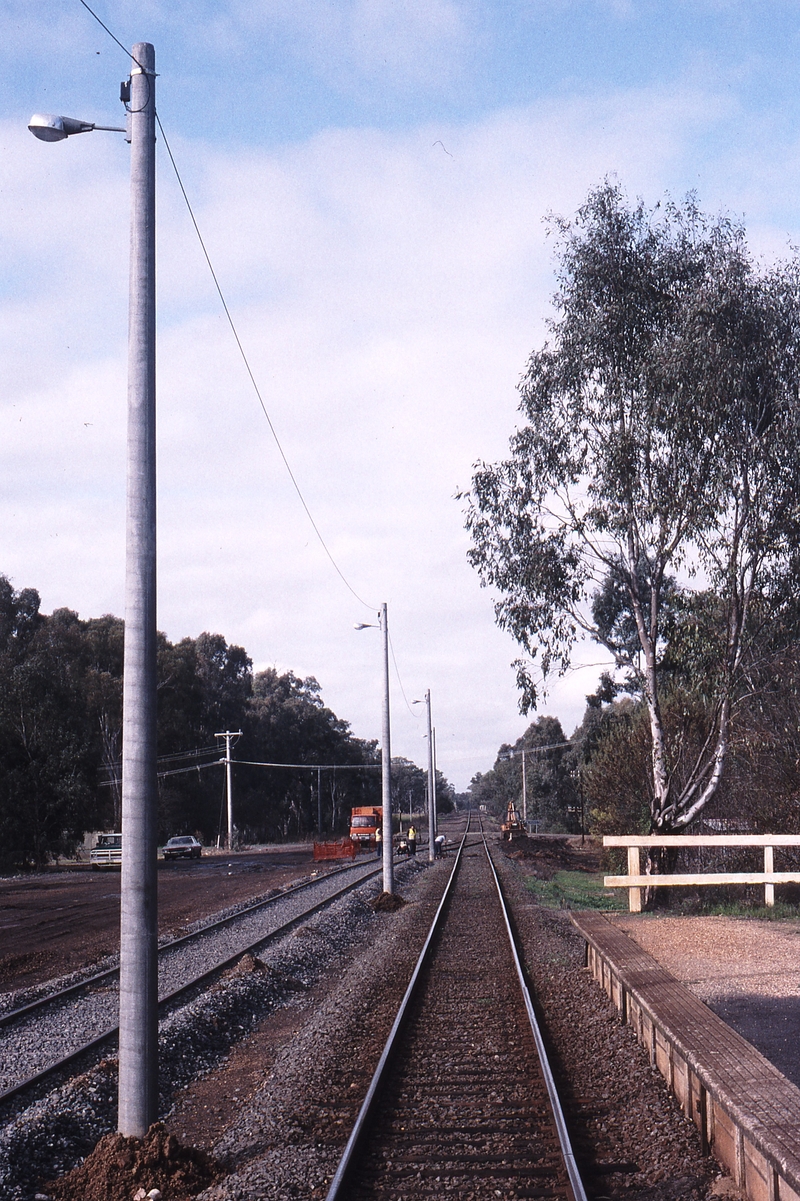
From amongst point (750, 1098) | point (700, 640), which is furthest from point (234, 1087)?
point (700, 640)

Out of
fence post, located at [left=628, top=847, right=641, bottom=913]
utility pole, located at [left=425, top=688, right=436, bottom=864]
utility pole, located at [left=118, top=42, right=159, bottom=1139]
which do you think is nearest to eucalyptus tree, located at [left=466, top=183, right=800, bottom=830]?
fence post, located at [left=628, top=847, right=641, bottom=913]

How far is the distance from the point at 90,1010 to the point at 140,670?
26.2 ft

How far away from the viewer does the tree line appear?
1999 inches

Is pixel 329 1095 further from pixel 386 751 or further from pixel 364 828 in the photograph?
pixel 364 828

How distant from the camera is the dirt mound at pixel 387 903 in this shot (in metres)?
25.4

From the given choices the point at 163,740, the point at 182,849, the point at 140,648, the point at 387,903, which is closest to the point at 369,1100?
the point at 140,648

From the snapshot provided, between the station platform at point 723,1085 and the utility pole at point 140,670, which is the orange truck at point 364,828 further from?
the utility pole at point 140,670

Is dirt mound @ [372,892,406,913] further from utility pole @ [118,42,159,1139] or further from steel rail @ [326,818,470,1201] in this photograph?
utility pole @ [118,42,159,1139]

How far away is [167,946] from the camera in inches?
743

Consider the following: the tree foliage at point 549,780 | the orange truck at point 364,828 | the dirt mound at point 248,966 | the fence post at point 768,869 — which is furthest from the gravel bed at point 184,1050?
the tree foliage at point 549,780

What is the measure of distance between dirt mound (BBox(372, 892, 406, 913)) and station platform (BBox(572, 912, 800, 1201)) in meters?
15.7

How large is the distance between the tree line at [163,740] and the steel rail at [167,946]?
2026 cm

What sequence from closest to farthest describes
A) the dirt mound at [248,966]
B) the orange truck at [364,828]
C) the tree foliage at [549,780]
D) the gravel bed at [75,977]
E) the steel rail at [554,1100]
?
the steel rail at [554,1100], the gravel bed at [75,977], the dirt mound at [248,966], the orange truck at [364,828], the tree foliage at [549,780]

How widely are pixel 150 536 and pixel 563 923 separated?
53.1 feet
